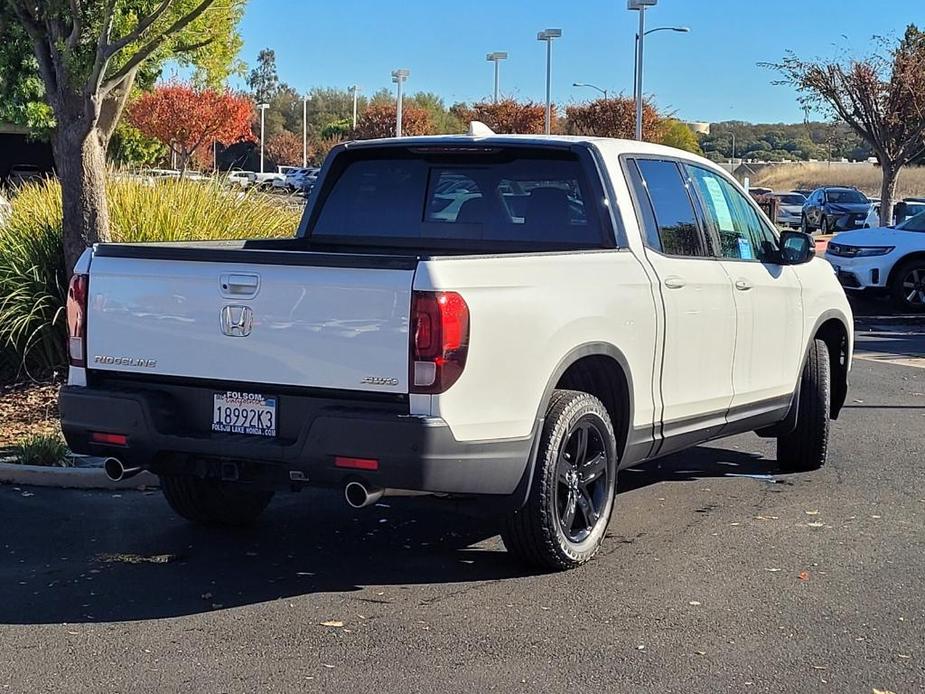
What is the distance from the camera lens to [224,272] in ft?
17.0

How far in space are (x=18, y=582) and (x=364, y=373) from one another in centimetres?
190

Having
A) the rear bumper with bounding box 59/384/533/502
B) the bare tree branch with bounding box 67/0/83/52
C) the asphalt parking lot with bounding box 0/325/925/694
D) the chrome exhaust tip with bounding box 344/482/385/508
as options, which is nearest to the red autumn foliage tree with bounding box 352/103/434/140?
the bare tree branch with bounding box 67/0/83/52

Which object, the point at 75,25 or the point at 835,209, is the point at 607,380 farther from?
the point at 835,209

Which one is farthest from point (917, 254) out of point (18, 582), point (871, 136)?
point (18, 582)

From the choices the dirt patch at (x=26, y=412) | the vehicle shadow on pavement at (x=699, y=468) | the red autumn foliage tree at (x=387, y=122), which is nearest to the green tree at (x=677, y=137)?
the red autumn foliage tree at (x=387, y=122)

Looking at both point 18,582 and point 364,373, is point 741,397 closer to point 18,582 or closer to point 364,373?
point 364,373

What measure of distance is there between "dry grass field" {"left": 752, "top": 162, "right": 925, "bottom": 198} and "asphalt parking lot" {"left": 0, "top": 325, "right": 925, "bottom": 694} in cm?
6507

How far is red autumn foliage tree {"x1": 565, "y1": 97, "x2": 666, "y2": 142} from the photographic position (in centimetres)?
4853

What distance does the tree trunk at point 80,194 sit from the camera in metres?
9.94

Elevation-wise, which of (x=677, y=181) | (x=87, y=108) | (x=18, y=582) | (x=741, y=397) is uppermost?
(x=87, y=108)

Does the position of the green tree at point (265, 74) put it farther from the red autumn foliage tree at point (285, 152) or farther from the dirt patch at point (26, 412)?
the dirt patch at point (26, 412)

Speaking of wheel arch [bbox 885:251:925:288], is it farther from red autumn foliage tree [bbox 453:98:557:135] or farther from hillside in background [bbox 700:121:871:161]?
hillside in background [bbox 700:121:871:161]

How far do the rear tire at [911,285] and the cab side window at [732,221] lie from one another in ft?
34.2

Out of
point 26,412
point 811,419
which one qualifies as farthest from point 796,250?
point 26,412
